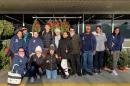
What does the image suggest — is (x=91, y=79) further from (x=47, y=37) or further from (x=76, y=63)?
(x=47, y=37)

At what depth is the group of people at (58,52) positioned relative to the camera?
508 inches

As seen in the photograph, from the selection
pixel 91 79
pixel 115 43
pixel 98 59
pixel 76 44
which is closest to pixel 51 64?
pixel 76 44

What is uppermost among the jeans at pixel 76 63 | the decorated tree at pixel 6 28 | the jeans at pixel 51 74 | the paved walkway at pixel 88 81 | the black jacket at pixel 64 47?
the decorated tree at pixel 6 28

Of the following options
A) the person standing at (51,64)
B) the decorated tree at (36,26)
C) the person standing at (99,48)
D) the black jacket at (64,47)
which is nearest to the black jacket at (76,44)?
the black jacket at (64,47)

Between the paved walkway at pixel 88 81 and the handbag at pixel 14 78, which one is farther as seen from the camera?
the paved walkway at pixel 88 81

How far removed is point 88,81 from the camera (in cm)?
1290

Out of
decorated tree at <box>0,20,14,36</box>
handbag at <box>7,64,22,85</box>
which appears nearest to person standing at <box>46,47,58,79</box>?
handbag at <box>7,64,22,85</box>

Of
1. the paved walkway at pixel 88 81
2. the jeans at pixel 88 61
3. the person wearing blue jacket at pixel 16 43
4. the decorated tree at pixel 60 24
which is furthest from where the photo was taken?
the decorated tree at pixel 60 24

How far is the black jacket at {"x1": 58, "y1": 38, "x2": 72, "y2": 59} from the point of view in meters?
13.3

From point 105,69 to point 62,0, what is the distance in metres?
3.15

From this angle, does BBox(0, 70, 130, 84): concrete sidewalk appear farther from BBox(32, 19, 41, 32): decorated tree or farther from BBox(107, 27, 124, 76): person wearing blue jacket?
BBox(32, 19, 41, 32): decorated tree

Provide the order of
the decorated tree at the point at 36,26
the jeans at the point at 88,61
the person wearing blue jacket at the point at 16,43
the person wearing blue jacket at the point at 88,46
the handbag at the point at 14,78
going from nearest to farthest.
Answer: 1. the handbag at the point at 14,78
2. the person wearing blue jacket at the point at 16,43
3. the person wearing blue jacket at the point at 88,46
4. the jeans at the point at 88,61
5. the decorated tree at the point at 36,26

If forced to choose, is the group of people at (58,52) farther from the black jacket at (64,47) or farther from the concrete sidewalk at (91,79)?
the concrete sidewalk at (91,79)

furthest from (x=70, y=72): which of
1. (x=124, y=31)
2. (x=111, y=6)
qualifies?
(x=124, y=31)
